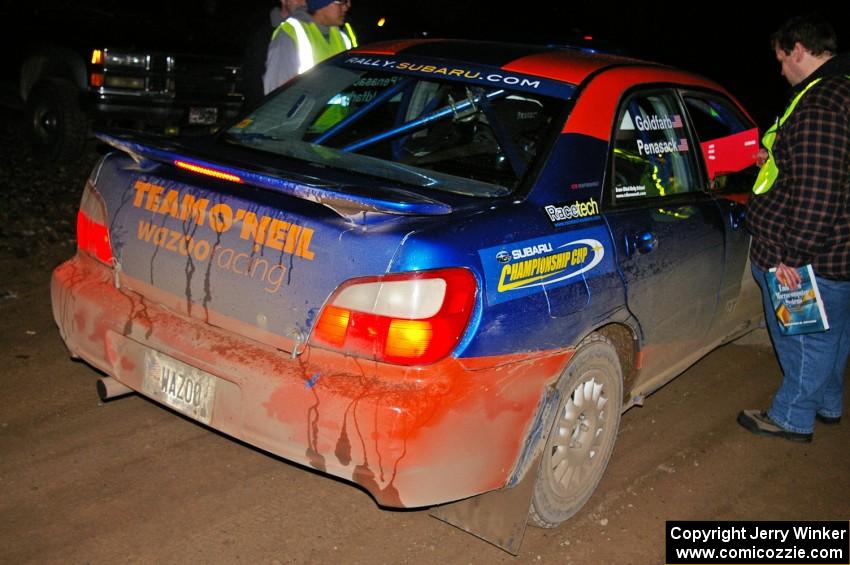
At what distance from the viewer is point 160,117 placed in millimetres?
8977

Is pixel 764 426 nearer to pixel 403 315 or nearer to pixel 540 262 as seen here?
pixel 540 262

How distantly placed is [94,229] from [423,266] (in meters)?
1.49

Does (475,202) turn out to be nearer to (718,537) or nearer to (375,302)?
(375,302)

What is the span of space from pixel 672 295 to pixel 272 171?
6.10 ft

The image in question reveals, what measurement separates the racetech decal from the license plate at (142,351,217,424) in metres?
1.02

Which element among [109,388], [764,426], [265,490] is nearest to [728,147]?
[764,426]

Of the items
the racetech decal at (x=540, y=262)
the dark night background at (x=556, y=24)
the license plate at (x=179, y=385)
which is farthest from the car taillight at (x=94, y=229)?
the dark night background at (x=556, y=24)

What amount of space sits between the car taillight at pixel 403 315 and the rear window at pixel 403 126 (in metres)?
0.79

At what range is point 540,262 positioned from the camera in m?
3.15

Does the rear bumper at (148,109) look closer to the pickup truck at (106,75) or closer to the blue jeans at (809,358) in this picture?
the pickup truck at (106,75)

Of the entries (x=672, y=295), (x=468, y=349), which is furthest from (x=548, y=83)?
(x=468, y=349)

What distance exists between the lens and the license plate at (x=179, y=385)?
3.10 meters

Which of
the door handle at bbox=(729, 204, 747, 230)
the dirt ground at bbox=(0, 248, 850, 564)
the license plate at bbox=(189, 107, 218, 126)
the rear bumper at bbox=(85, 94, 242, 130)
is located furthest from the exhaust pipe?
the license plate at bbox=(189, 107, 218, 126)

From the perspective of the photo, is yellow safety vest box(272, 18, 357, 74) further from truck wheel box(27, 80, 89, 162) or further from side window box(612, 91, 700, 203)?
truck wheel box(27, 80, 89, 162)
